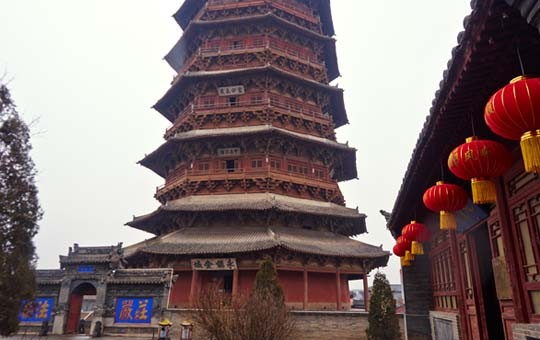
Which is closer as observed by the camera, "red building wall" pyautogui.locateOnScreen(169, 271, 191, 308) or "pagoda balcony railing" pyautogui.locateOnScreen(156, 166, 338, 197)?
"red building wall" pyautogui.locateOnScreen(169, 271, 191, 308)

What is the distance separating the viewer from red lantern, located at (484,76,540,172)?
289 cm

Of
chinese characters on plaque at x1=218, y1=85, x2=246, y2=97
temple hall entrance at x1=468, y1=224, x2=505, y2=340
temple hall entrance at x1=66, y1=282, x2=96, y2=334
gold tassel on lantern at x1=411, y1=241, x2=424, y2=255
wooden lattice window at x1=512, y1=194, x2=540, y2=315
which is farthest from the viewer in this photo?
chinese characters on plaque at x1=218, y1=85, x2=246, y2=97

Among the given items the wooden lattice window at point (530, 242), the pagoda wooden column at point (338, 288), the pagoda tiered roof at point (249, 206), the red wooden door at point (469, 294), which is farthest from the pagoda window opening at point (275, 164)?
the wooden lattice window at point (530, 242)

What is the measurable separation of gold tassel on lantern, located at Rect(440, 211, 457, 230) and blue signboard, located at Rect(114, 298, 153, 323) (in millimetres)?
15220

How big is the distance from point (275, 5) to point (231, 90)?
22.7ft

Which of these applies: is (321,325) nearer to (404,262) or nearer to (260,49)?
(404,262)

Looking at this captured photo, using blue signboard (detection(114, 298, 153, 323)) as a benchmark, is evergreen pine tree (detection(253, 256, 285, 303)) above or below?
above

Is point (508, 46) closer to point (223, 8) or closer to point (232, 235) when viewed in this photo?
point (232, 235)

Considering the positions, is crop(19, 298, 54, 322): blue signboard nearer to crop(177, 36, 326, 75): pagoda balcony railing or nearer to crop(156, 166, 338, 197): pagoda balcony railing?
crop(156, 166, 338, 197): pagoda balcony railing

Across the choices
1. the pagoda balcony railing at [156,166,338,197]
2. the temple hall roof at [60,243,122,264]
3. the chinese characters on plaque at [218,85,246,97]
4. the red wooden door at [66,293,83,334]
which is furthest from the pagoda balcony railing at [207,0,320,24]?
the red wooden door at [66,293,83,334]

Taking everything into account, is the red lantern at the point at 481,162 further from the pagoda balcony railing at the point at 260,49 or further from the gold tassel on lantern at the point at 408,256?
the pagoda balcony railing at the point at 260,49

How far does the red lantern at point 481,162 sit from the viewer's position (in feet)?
13.0

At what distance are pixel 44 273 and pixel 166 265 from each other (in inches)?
267

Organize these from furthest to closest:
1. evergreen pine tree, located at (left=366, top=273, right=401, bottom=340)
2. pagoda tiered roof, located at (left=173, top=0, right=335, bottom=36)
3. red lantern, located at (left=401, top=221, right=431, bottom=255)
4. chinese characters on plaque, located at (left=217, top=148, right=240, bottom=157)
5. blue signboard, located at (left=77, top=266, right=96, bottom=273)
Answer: pagoda tiered roof, located at (left=173, top=0, right=335, bottom=36)
chinese characters on plaque, located at (left=217, top=148, right=240, bottom=157)
blue signboard, located at (left=77, top=266, right=96, bottom=273)
evergreen pine tree, located at (left=366, top=273, right=401, bottom=340)
red lantern, located at (left=401, top=221, right=431, bottom=255)
